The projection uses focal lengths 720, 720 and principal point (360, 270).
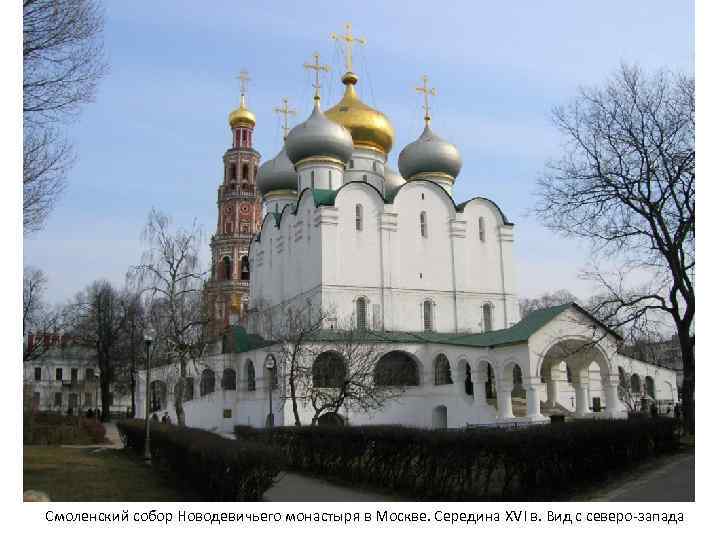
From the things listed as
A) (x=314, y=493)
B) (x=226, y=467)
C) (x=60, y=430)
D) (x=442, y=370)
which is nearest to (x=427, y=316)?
(x=442, y=370)

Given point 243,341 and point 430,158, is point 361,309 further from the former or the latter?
point 430,158

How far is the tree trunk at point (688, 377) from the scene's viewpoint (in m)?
15.7

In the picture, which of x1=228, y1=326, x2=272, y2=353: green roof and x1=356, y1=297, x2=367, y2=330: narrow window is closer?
x1=356, y1=297, x2=367, y2=330: narrow window

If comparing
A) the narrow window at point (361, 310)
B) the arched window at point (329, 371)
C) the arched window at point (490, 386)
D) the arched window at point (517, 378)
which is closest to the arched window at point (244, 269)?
the narrow window at point (361, 310)

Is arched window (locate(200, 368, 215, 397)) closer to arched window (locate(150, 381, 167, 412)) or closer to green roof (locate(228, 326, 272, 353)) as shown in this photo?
arched window (locate(150, 381, 167, 412))

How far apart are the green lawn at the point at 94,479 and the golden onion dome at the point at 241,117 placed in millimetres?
38303

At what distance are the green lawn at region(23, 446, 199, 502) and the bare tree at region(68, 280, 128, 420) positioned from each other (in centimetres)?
2174

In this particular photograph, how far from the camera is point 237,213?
53281mm

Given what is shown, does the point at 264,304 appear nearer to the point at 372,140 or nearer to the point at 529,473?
the point at 372,140

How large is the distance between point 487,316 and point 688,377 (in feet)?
59.8

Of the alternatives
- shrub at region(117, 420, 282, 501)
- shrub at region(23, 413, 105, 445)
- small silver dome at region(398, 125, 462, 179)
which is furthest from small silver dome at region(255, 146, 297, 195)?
shrub at region(117, 420, 282, 501)

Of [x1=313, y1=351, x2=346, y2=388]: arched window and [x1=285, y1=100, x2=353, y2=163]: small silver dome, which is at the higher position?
[x1=285, y1=100, x2=353, y2=163]: small silver dome

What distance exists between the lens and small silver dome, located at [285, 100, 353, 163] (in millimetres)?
35312
